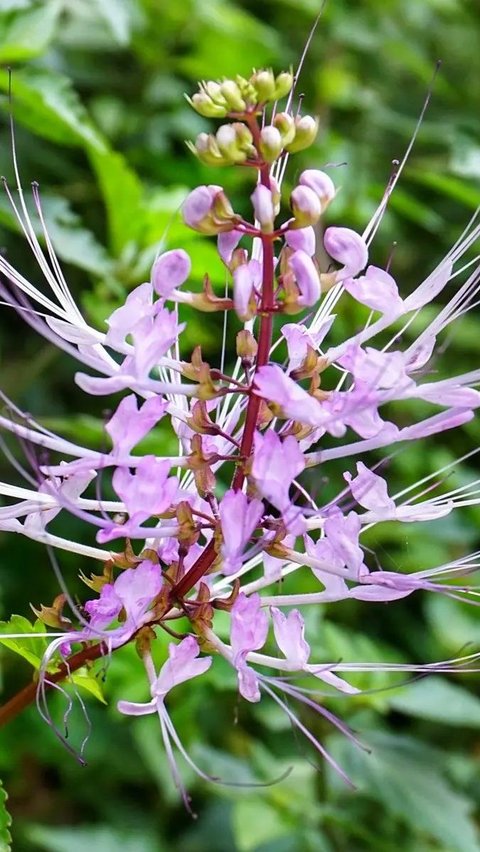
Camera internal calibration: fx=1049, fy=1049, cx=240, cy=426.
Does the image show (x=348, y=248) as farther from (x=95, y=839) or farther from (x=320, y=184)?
(x=95, y=839)

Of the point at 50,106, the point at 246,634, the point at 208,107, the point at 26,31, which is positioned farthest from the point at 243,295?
the point at 26,31

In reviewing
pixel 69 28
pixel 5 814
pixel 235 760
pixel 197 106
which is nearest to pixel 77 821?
pixel 235 760

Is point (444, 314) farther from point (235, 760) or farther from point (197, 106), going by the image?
point (235, 760)

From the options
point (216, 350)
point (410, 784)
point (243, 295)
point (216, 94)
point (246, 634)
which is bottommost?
point (410, 784)

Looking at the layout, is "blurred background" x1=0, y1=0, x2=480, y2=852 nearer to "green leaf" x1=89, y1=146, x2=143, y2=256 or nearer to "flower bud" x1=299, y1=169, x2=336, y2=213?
"green leaf" x1=89, y1=146, x2=143, y2=256

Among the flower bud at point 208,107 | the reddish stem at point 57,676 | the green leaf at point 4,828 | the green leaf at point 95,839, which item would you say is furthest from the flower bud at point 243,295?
the green leaf at point 95,839

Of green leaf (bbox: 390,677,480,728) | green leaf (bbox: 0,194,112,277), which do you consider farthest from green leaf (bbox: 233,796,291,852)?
green leaf (bbox: 0,194,112,277)
